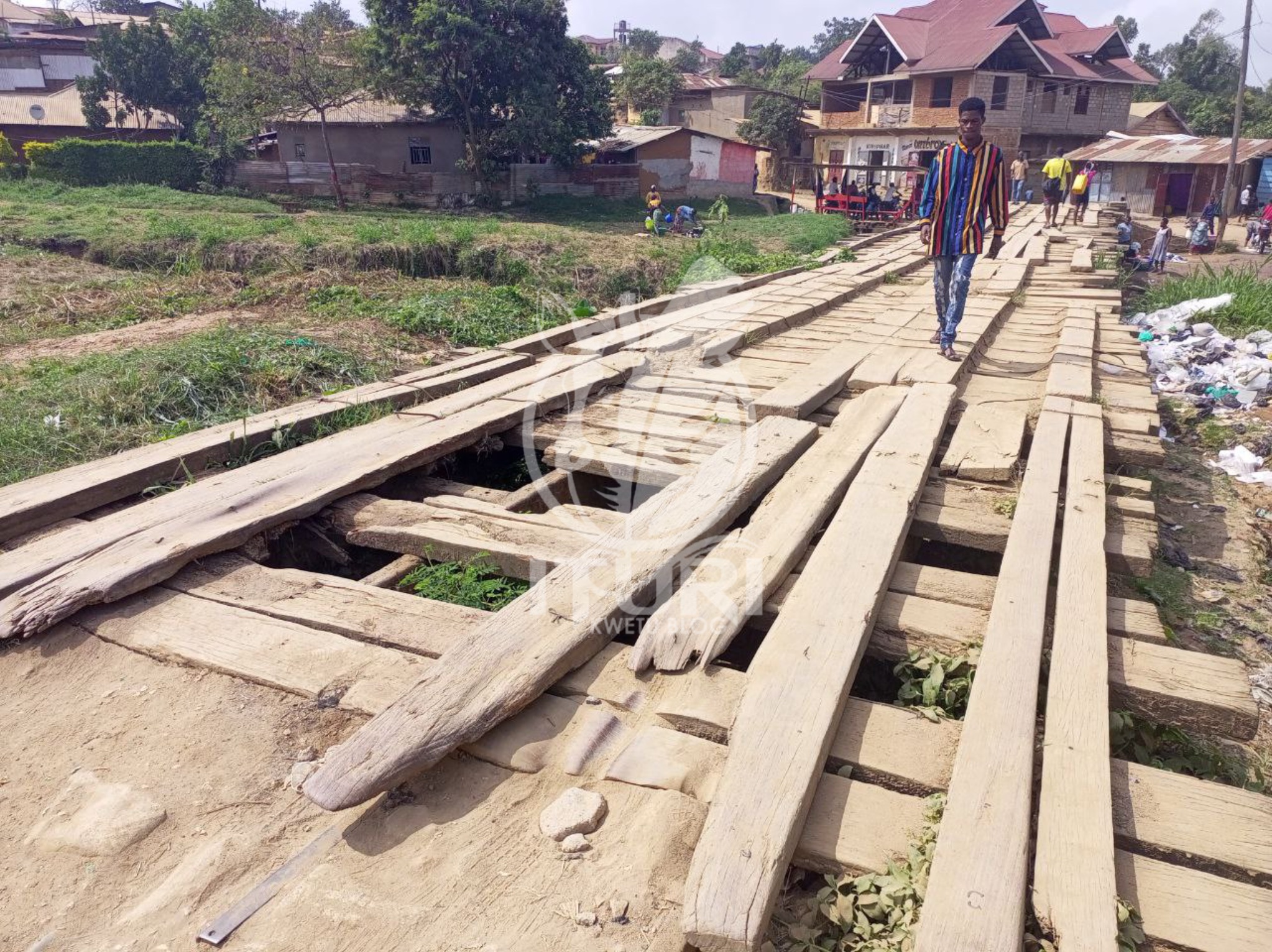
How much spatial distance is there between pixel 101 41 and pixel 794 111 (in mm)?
25524

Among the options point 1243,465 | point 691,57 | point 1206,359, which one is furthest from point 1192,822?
point 691,57

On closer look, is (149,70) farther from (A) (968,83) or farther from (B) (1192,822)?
(B) (1192,822)

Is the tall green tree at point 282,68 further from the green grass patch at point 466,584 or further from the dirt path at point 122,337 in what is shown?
the green grass patch at point 466,584

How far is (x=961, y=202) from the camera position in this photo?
5.50 metres

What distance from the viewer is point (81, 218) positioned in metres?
15.5

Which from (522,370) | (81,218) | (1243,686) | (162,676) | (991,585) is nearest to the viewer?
(1243,686)

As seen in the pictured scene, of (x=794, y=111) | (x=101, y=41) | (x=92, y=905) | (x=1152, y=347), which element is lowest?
(x=1152, y=347)

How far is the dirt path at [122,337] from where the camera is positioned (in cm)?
753

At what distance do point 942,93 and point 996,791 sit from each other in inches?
1364

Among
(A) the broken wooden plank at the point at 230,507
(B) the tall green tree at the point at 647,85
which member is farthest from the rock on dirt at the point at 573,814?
(B) the tall green tree at the point at 647,85

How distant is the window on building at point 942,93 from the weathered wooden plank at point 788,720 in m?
32.7

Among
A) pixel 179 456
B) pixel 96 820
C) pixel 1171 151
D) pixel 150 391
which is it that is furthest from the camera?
pixel 1171 151

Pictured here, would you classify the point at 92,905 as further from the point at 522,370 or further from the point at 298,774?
the point at 522,370

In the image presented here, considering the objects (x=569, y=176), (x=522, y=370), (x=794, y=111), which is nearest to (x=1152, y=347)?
(x=522, y=370)
